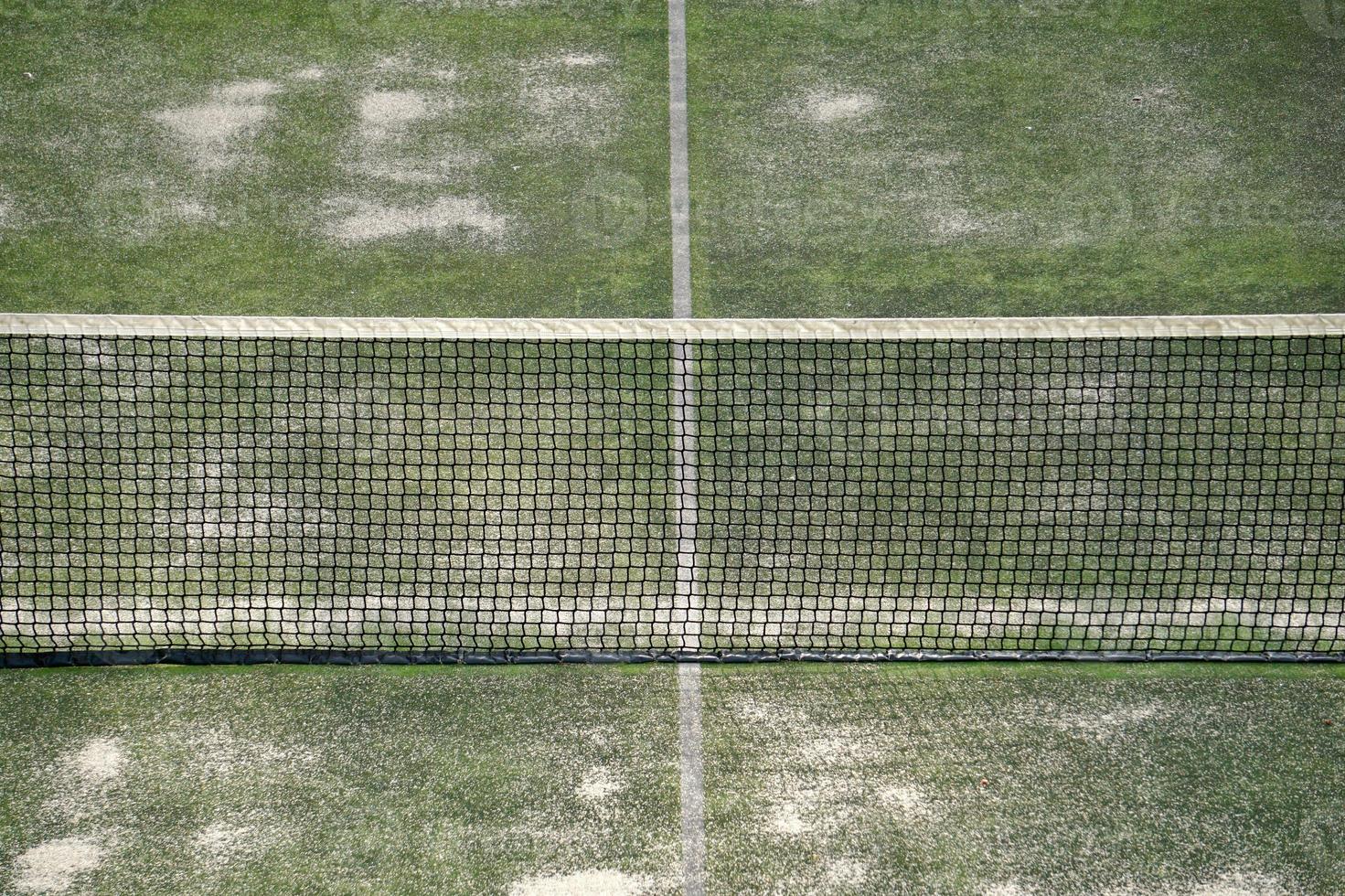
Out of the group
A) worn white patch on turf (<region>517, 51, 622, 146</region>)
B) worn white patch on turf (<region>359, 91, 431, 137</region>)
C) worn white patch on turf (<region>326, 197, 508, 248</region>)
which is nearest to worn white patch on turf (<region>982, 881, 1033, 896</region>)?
worn white patch on turf (<region>326, 197, 508, 248</region>)

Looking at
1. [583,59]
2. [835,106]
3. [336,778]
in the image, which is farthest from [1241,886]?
[583,59]

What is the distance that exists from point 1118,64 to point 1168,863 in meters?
7.79

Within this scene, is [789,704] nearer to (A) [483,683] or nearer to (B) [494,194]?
(A) [483,683]

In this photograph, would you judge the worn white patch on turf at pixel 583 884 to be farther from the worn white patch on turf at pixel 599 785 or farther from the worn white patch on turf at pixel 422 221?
the worn white patch on turf at pixel 422 221

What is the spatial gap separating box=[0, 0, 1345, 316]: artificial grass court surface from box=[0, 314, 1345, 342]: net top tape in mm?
867

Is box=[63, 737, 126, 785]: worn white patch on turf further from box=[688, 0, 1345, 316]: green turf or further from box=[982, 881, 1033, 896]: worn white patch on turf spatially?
box=[688, 0, 1345, 316]: green turf

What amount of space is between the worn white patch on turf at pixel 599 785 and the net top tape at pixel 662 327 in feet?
7.53

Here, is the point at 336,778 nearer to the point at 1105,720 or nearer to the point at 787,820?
the point at 787,820

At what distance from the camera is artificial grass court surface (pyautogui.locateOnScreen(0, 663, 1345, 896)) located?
569 centimetres

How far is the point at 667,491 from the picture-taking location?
7930 mm

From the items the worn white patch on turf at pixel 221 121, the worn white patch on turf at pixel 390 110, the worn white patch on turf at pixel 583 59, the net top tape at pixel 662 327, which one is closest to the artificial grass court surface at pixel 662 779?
the net top tape at pixel 662 327

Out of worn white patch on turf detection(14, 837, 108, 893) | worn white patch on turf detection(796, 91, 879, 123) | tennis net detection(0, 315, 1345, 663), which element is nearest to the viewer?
worn white patch on turf detection(14, 837, 108, 893)

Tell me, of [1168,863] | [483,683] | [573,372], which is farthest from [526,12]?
[1168,863]

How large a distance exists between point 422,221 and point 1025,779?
6.02m
